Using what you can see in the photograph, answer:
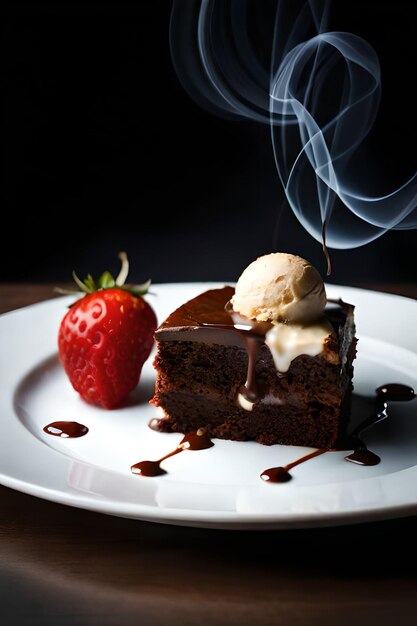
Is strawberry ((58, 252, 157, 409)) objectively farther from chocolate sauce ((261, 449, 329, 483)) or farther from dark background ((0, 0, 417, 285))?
dark background ((0, 0, 417, 285))

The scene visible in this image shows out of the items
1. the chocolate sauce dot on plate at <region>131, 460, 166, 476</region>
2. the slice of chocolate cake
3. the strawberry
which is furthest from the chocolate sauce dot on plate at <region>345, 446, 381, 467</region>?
the strawberry

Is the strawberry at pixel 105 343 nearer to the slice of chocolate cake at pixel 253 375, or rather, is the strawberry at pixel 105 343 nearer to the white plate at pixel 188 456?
the white plate at pixel 188 456

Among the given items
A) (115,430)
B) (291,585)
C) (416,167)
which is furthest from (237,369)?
(416,167)

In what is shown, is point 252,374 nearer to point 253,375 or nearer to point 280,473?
point 253,375

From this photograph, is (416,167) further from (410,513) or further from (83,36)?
(410,513)

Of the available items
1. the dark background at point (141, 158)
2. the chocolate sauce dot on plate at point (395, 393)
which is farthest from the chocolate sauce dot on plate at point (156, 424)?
the dark background at point (141, 158)
